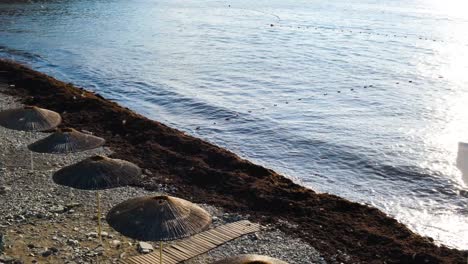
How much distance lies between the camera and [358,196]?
16.7 metres

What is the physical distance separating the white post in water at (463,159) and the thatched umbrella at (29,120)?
12291 mm

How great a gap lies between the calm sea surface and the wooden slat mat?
5028mm

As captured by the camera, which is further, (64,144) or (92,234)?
(64,144)

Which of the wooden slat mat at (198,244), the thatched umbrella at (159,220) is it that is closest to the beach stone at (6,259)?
the wooden slat mat at (198,244)

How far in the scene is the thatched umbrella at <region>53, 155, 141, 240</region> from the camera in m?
10.1

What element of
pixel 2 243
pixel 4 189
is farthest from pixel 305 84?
pixel 2 243

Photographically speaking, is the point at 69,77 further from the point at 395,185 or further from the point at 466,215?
the point at 466,215

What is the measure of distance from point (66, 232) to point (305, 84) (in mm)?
21335

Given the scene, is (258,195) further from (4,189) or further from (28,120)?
(4,189)

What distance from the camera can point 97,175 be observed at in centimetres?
1018

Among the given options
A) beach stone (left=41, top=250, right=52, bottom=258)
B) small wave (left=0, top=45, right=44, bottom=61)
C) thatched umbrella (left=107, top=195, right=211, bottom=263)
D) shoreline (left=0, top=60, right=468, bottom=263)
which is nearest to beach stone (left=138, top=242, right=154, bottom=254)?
beach stone (left=41, top=250, right=52, bottom=258)

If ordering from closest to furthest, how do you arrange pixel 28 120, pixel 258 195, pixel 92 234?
pixel 92 234, pixel 28 120, pixel 258 195

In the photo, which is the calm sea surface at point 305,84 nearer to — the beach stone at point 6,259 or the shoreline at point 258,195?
the shoreline at point 258,195

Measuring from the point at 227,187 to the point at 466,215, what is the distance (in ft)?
21.1
